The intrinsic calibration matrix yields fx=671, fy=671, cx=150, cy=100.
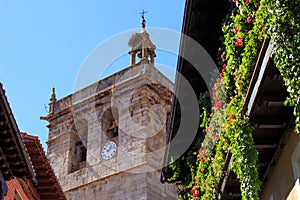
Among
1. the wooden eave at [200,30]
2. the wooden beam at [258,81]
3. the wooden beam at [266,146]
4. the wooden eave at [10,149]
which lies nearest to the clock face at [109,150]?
the wooden eave at [200,30]

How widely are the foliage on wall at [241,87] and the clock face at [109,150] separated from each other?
1322cm

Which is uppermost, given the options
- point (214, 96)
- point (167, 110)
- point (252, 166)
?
point (167, 110)

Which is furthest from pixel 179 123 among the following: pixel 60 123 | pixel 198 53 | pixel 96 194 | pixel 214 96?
pixel 60 123

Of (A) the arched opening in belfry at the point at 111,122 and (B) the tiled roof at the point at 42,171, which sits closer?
(B) the tiled roof at the point at 42,171

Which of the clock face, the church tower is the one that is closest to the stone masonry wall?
the church tower

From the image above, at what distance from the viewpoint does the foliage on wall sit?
592cm

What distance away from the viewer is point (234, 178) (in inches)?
319

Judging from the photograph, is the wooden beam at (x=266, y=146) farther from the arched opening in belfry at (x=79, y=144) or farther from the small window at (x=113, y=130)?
the arched opening in belfry at (x=79, y=144)

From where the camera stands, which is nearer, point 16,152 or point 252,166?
point 252,166

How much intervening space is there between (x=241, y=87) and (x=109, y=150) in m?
16.5

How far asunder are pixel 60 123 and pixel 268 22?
19669 mm

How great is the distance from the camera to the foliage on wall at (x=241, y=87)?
592cm

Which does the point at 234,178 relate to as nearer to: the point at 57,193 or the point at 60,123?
the point at 57,193

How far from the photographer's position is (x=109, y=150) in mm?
23719
